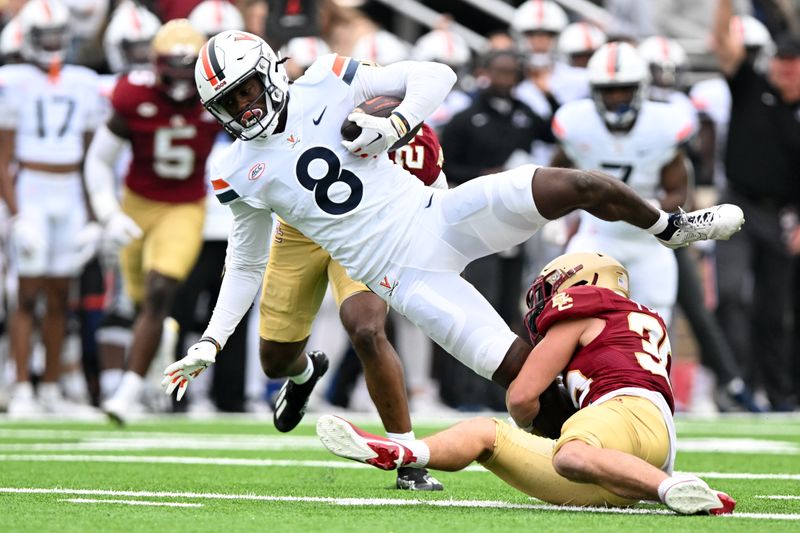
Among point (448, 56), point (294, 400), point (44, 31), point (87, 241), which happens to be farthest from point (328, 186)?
point (448, 56)

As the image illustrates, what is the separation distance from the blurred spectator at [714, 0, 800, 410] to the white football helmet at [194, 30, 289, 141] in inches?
220

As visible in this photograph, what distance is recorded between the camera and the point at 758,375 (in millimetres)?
11172

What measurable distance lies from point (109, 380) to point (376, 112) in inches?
216

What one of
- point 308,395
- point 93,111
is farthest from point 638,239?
point 93,111

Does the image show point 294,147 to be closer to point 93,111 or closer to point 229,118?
point 229,118

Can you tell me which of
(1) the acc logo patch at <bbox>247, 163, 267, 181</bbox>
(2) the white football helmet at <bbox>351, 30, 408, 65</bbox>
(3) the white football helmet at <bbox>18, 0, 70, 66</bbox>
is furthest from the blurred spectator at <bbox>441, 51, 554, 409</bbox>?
(1) the acc logo patch at <bbox>247, 163, 267, 181</bbox>

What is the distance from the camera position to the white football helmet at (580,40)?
11.2 meters

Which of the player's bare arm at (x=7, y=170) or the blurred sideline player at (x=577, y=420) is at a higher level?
the blurred sideline player at (x=577, y=420)

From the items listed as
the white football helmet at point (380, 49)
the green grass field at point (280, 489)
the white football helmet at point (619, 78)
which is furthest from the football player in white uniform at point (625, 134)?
the white football helmet at point (380, 49)

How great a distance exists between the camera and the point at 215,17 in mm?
10586

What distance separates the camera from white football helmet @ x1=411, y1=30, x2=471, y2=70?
37.1 ft

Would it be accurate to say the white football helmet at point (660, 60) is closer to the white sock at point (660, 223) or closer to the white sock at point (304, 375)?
the white sock at point (304, 375)

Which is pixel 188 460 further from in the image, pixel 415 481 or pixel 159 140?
pixel 159 140

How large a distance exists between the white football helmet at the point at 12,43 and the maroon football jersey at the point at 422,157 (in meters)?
5.15
